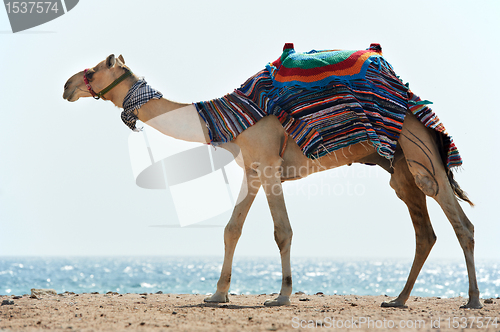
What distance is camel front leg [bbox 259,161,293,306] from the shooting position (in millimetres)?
5770

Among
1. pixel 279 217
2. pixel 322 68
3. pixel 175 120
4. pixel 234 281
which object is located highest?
pixel 322 68

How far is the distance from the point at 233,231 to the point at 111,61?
9.55ft

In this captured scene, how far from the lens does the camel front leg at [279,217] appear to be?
5.77m

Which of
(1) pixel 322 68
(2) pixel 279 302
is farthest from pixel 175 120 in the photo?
(2) pixel 279 302

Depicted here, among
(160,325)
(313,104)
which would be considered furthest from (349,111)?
(160,325)

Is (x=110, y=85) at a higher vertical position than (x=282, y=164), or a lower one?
higher

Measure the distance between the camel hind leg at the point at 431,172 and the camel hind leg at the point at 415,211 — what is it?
18.9 inches

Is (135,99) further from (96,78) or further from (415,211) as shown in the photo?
(415,211)

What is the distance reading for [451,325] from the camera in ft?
13.7

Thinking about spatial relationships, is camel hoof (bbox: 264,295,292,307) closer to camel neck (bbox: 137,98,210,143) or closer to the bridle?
camel neck (bbox: 137,98,210,143)

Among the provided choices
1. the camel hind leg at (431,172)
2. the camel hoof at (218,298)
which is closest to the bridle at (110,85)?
the camel hoof at (218,298)

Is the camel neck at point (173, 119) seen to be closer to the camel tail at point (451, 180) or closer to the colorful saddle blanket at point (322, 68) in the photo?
the colorful saddle blanket at point (322, 68)

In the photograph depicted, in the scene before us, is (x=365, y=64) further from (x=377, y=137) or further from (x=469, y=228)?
(x=469, y=228)

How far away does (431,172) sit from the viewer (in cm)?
592
